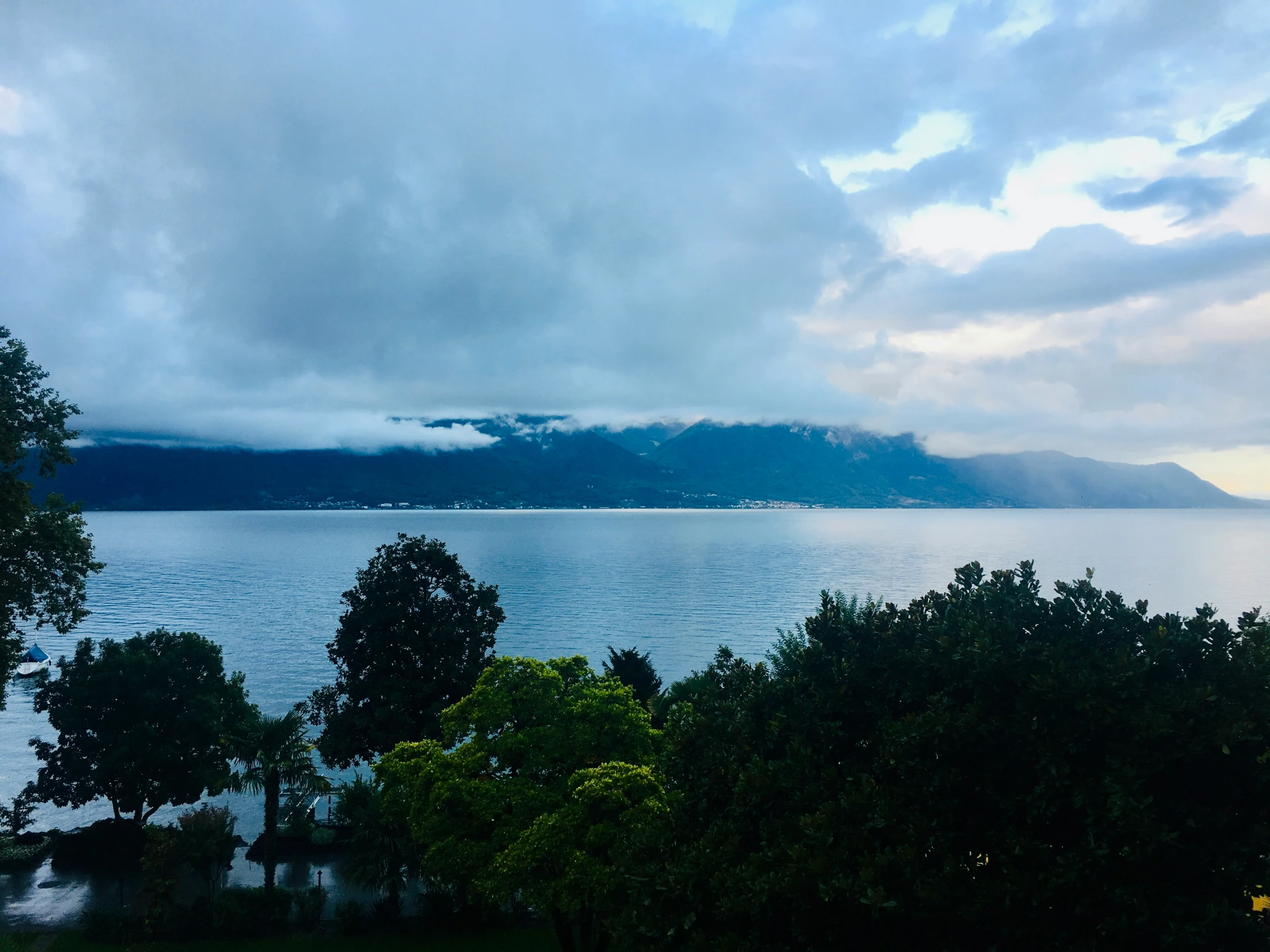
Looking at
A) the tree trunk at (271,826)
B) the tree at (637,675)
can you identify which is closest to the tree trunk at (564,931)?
the tree trunk at (271,826)

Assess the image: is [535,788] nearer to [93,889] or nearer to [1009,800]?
[1009,800]

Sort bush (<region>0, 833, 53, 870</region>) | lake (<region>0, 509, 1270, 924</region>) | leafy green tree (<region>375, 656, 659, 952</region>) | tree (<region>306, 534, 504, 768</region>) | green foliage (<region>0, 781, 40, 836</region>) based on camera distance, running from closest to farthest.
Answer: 1. leafy green tree (<region>375, 656, 659, 952</region>)
2. bush (<region>0, 833, 53, 870</region>)
3. green foliage (<region>0, 781, 40, 836</region>)
4. tree (<region>306, 534, 504, 768</region>)
5. lake (<region>0, 509, 1270, 924</region>)

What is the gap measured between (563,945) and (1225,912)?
1708cm

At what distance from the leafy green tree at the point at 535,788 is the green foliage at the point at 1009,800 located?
14.9ft

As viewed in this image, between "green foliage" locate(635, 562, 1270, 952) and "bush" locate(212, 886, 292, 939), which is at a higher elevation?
"green foliage" locate(635, 562, 1270, 952)

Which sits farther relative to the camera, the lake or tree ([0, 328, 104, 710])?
the lake

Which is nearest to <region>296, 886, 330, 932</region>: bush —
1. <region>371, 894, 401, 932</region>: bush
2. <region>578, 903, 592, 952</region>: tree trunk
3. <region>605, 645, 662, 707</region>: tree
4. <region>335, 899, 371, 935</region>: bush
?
<region>335, 899, 371, 935</region>: bush

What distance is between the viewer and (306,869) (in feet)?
108

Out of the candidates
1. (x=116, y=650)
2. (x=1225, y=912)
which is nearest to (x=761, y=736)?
(x=1225, y=912)

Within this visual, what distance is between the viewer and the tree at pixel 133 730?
3472cm

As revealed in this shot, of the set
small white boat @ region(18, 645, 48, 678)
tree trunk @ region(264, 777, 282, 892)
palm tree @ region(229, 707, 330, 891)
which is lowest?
small white boat @ region(18, 645, 48, 678)

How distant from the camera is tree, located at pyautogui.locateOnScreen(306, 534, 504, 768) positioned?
3488 cm

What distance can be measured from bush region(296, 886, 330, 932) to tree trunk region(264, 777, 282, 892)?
1360 millimetres

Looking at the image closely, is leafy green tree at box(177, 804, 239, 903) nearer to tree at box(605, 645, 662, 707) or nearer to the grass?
the grass
